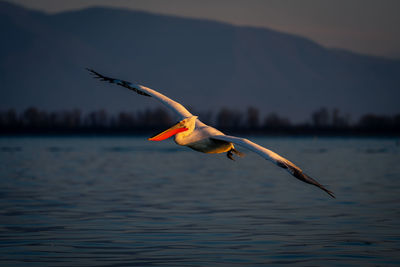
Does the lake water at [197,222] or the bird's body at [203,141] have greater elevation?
the bird's body at [203,141]

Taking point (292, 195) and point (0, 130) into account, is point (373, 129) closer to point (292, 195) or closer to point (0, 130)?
point (0, 130)

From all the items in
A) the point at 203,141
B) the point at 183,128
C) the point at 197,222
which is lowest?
the point at 197,222

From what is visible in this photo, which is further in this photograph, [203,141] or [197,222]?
[197,222]

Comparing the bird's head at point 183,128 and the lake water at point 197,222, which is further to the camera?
the bird's head at point 183,128

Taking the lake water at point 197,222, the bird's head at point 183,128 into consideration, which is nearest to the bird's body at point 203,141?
the bird's head at point 183,128

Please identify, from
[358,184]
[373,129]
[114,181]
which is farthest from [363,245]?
[373,129]

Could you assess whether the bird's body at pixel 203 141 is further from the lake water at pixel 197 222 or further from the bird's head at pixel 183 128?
the lake water at pixel 197 222

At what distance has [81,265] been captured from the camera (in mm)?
10711

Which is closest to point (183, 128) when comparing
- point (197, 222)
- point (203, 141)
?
point (203, 141)

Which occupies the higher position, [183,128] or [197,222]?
[183,128]

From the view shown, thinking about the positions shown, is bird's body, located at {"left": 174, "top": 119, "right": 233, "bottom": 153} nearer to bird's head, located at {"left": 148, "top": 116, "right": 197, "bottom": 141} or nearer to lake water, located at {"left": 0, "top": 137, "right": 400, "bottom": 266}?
bird's head, located at {"left": 148, "top": 116, "right": 197, "bottom": 141}

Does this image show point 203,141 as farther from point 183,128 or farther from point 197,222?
point 197,222

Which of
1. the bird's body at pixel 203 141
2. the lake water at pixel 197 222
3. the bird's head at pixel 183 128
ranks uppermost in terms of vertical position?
the bird's head at pixel 183 128

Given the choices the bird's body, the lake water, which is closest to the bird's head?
the bird's body
